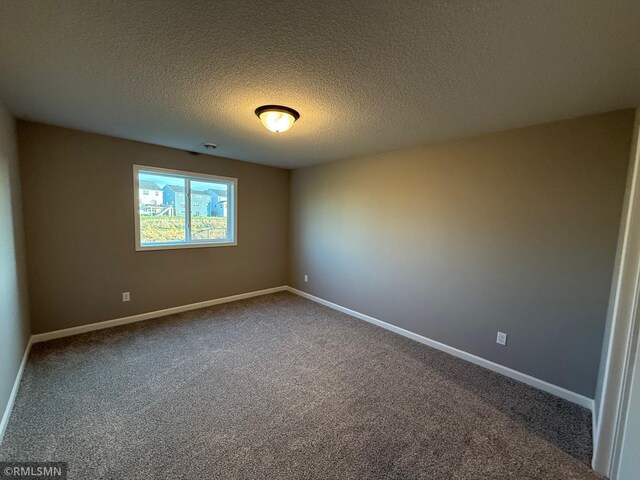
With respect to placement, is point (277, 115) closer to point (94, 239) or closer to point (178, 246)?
point (178, 246)

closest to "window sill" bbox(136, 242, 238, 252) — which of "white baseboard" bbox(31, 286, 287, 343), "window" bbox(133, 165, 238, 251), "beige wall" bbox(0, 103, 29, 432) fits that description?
"window" bbox(133, 165, 238, 251)

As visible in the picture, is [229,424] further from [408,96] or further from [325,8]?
[408,96]

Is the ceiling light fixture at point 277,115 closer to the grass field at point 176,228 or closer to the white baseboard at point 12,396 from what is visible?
the grass field at point 176,228

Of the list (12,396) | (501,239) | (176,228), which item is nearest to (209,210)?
(176,228)

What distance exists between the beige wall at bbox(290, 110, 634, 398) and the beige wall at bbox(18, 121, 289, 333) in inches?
94.2

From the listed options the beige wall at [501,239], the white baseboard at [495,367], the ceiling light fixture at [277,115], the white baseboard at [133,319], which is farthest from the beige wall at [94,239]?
the white baseboard at [495,367]

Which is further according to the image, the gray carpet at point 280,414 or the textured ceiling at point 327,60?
the gray carpet at point 280,414

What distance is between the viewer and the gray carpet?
5.15ft

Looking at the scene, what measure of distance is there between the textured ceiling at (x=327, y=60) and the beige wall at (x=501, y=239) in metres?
0.32

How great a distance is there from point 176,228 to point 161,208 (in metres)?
0.34

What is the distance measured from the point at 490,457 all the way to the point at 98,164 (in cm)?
452

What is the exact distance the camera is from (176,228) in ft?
12.8

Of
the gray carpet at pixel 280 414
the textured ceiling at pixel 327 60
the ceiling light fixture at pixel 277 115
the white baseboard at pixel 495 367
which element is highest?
the textured ceiling at pixel 327 60

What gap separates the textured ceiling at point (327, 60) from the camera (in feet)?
3.80
